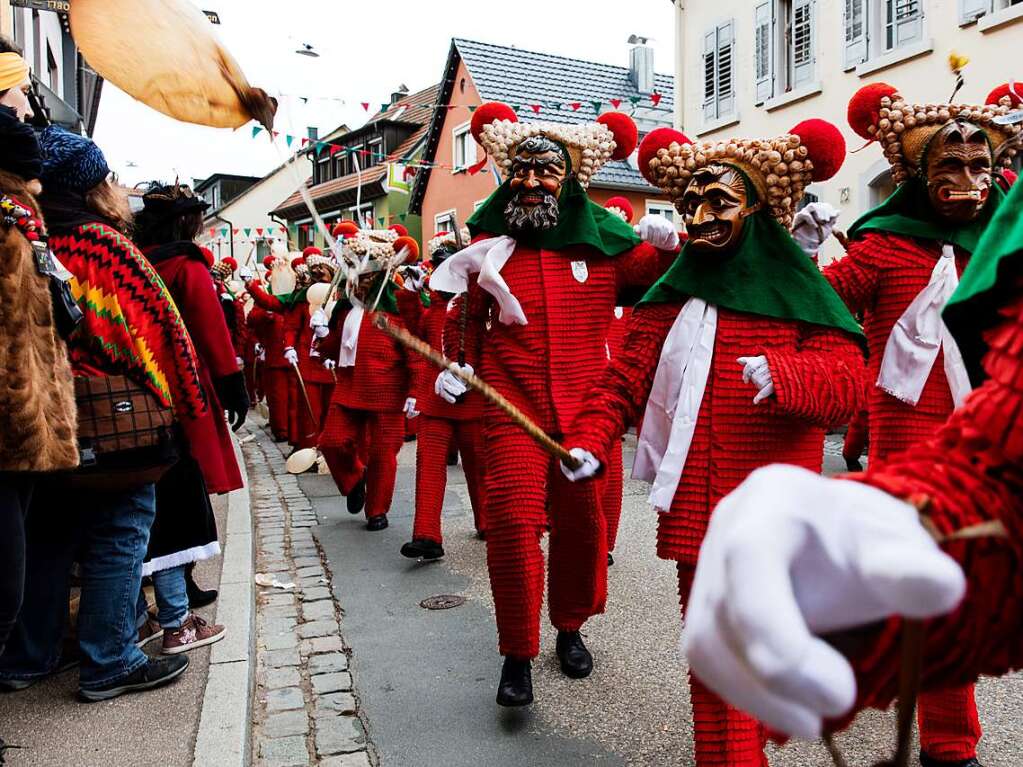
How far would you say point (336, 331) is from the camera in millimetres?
8047

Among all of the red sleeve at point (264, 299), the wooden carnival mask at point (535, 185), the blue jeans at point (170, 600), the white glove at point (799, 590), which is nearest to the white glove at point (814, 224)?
the wooden carnival mask at point (535, 185)

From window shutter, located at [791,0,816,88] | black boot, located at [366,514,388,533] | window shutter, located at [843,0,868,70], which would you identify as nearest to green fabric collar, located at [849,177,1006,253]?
black boot, located at [366,514,388,533]

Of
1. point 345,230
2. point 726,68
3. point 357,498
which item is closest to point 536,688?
point 357,498

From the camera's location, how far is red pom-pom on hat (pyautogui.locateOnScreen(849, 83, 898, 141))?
3703 millimetres

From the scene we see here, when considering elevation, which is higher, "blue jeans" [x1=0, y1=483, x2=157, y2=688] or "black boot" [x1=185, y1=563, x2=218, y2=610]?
"blue jeans" [x1=0, y1=483, x2=157, y2=688]

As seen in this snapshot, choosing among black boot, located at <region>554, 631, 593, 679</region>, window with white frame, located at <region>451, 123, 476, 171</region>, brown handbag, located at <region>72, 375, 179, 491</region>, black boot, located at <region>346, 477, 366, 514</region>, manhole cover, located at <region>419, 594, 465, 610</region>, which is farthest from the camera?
window with white frame, located at <region>451, 123, 476, 171</region>

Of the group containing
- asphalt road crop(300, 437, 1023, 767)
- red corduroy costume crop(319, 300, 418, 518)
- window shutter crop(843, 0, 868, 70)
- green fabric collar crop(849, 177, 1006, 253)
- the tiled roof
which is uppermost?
the tiled roof

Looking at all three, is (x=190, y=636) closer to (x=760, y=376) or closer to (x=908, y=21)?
(x=760, y=376)

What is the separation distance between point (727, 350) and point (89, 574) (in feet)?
7.79

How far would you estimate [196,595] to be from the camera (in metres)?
4.74

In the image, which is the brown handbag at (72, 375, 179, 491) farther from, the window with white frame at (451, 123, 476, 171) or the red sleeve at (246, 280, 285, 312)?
the window with white frame at (451, 123, 476, 171)

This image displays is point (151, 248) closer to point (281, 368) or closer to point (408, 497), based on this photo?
point (408, 497)

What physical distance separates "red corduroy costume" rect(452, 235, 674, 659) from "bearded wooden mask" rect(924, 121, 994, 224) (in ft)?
3.48

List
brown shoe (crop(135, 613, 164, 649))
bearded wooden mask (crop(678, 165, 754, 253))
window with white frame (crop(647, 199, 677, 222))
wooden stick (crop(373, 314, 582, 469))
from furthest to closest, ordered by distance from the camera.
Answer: window with white frame (crop(647, 199, 677, 222)) < brown shoe (crop(135, 613, 164, 649)) < bearded wooden mask (crop(678, 165, 754, 253)) < wooden stick (crop(373, 314, 582, 469))
